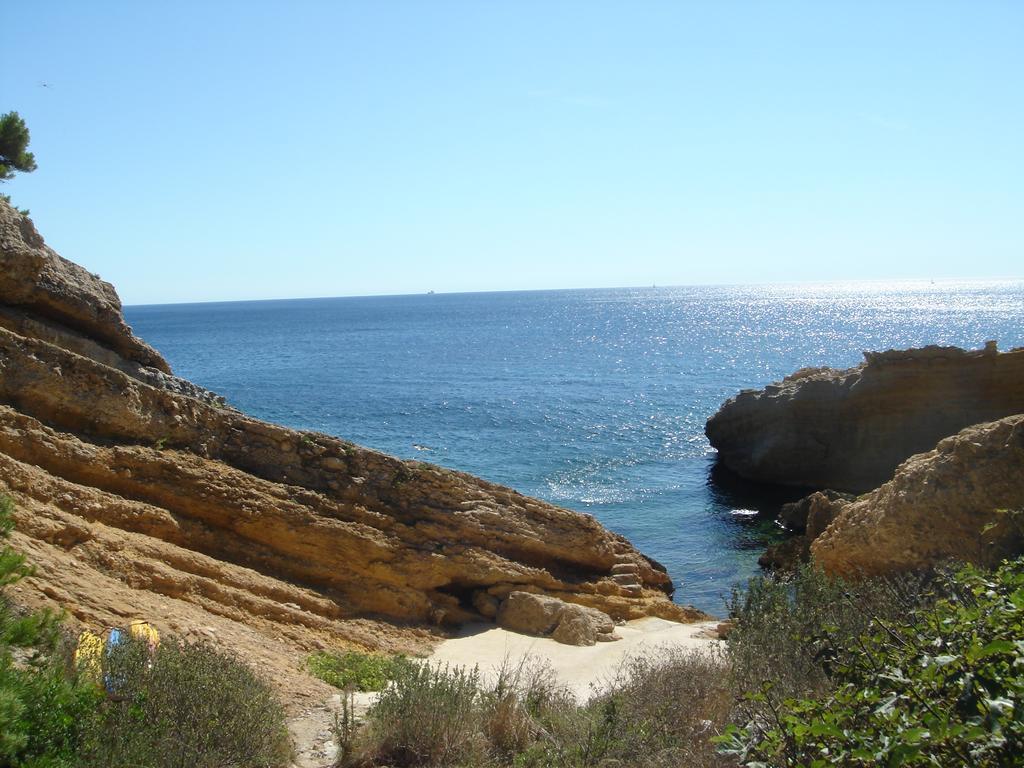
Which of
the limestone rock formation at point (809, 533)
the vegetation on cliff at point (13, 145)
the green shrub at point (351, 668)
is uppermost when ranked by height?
the vegetation on cliff at point (13, 145)

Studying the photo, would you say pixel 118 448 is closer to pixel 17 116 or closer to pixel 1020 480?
pixel 17 116

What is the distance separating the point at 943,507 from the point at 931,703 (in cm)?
1161

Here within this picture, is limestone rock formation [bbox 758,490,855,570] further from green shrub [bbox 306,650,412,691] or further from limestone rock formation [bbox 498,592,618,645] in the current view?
green shrub [bbox 306,650,412,691]

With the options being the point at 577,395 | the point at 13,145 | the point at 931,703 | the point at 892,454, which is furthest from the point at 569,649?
the point at 577,395

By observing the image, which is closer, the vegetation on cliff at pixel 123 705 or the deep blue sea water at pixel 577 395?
the vegetation on cliff at pixel 123 705

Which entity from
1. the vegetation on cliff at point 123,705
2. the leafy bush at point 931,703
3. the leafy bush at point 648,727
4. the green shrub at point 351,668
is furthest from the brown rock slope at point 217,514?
the leafy bush at point 931,703

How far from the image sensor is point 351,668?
35.9 ft

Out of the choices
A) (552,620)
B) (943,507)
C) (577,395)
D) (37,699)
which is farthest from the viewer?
(577,395)

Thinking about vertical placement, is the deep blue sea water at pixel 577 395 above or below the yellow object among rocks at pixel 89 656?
below

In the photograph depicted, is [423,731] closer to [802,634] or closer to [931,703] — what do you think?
[802,634]

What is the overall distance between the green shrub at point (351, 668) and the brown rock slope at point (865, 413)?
79.9 feet

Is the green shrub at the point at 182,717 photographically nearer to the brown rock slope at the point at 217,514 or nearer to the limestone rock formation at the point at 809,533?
the brown rock slope at the point at 217,514

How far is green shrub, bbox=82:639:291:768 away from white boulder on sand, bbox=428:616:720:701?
447cm

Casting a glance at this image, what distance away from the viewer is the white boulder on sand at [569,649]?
12.3 meters
